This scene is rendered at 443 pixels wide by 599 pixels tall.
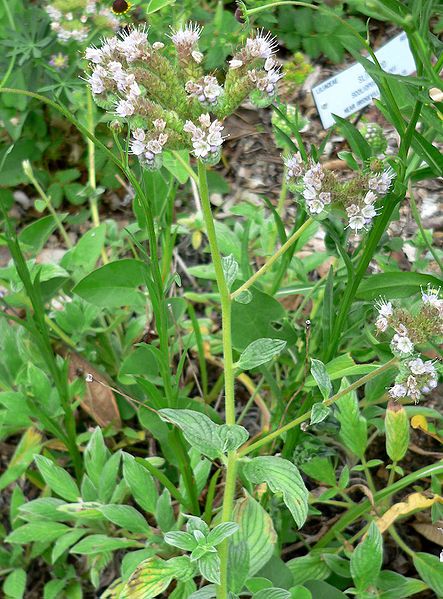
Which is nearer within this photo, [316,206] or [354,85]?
[316,206]

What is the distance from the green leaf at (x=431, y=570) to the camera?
41.8 inches

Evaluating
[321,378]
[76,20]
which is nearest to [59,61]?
[76,20]

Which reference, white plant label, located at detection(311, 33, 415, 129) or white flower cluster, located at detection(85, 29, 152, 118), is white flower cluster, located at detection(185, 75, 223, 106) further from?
white plant label, located at detection(311, 33, 415, 129)

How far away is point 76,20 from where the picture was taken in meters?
1.55

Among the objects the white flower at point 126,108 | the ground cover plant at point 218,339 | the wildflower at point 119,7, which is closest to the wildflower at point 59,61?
the ground cover plant at point 218,339

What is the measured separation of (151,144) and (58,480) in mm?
642

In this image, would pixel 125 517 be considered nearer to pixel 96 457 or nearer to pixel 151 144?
pixel 96 457

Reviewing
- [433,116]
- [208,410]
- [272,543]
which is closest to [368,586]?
[272,543]

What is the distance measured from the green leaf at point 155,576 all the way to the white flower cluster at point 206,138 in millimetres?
484

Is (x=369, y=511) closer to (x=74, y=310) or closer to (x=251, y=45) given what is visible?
(x=74, y=310)

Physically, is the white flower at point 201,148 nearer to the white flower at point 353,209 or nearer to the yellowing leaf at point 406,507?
the white flower at point 353,209

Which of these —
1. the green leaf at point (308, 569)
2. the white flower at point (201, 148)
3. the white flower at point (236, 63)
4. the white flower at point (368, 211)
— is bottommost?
the green leaf at point (308, 569)

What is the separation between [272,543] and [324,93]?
0.87m

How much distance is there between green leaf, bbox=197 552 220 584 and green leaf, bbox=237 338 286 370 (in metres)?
0.23
